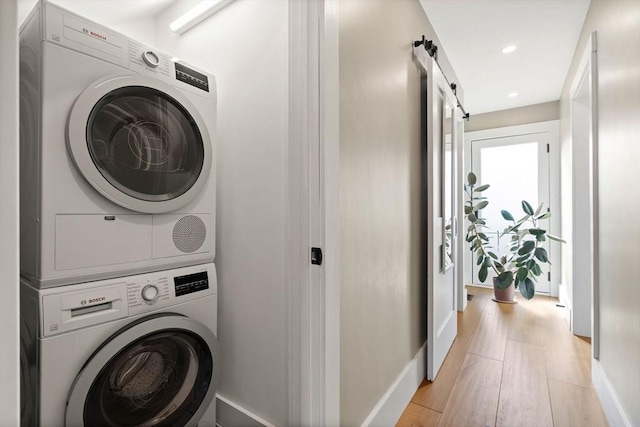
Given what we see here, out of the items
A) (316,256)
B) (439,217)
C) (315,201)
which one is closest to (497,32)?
(439,217)

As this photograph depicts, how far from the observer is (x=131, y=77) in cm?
110

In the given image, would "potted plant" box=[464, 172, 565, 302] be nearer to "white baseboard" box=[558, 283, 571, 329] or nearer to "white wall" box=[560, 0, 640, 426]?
"white baseboard" box=[558, 283, 571, 329]

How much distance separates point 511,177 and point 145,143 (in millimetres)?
4419

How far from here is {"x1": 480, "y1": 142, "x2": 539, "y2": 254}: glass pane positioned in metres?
4.01

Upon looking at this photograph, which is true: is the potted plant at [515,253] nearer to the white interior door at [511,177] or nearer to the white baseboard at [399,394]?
the white interior door at [511,177]

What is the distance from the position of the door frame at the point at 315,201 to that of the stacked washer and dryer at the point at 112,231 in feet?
1.48

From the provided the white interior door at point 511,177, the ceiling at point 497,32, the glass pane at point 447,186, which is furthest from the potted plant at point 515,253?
the glass pane at point 447,186

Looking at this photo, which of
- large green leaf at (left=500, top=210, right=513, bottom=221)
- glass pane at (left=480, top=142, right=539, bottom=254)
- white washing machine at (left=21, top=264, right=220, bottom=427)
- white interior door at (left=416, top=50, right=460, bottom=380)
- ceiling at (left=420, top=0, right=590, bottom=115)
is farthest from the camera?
glass pane at (left=480, top=142, right=539, bottom=254)

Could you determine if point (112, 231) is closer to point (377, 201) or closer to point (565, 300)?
point (377, 201)

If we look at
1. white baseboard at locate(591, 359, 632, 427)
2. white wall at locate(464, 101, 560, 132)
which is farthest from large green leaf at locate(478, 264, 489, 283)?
white wall at locate(464, 101, 560, 132)

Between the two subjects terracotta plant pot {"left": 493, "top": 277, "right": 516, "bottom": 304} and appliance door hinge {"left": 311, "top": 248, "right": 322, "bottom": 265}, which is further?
terracotta plant pot {"left": 493, "top": 277, "right": 516, "bottom": 304}

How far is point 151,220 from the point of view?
1.18 metres

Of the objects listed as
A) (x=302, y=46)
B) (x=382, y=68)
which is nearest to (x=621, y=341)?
(x=382, y=68)

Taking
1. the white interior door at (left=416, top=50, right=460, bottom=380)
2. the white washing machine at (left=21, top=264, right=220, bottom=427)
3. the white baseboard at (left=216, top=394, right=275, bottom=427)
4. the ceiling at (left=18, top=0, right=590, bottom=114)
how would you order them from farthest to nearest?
the white interior door at (left=416, top=50, right=460, bottom=380) < the ceiling at (left=18, top=0, right=590, bottom=114) < the white baseboard at (left=216, top=394, right=275, bottom=427) < the white washing machine at (left=21, top=264, right=220, bottom=427)
